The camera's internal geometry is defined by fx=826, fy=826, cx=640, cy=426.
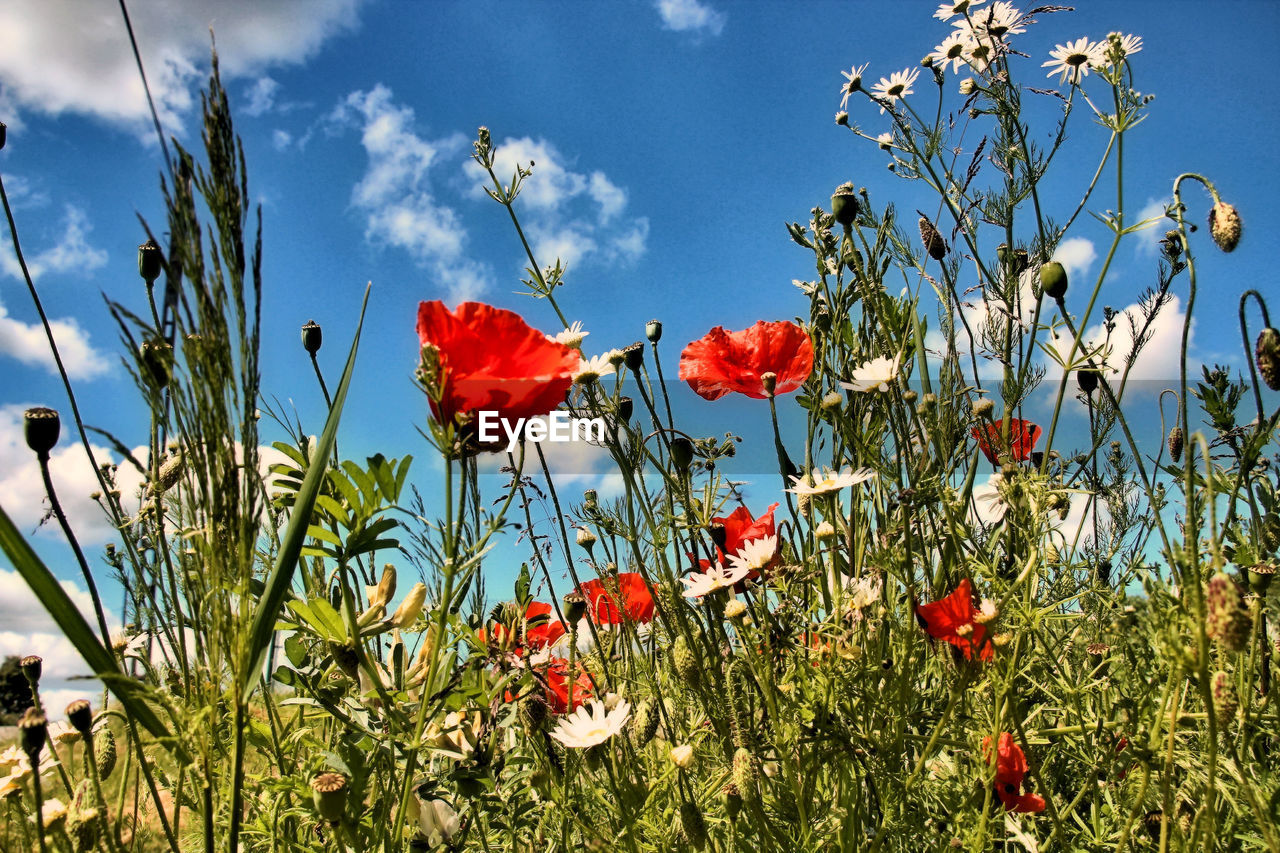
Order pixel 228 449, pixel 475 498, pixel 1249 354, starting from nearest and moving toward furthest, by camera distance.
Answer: pixel 228 449 < pixel 475 498 < pixel 1249 354

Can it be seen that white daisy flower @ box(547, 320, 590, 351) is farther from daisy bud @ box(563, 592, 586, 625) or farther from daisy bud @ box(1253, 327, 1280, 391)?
daisy bud @ box(1253, 327, 1280, 391)

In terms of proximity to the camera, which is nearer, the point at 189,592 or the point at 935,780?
the point at 189,592

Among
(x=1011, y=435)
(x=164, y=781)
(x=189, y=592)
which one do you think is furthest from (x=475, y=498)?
(x=1011, y=435)

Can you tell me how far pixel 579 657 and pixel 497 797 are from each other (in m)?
0.58

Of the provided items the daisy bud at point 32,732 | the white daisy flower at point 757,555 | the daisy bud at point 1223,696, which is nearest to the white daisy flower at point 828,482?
the white daisy flower at point 757,555

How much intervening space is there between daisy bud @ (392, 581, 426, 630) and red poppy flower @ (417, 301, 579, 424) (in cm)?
24

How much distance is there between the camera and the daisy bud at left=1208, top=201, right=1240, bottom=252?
3.58 ft

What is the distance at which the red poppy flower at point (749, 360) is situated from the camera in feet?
5.40

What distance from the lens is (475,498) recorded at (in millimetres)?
931

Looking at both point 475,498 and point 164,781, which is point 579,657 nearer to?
point 164,781

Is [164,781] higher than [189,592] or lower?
lower

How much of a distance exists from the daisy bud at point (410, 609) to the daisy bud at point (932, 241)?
150 cm

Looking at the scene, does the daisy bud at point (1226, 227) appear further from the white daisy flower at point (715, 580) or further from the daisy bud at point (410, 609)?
the daisy bud at point (410, 609)

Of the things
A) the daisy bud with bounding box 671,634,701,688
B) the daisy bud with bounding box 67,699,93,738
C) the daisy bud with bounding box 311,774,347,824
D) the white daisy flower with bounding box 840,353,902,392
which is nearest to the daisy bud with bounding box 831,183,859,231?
the white daisy flower with bounding box 840,353,902,392
